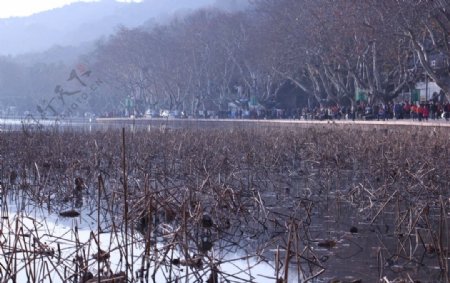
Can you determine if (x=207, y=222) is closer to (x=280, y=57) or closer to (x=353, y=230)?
(x=353, y=230)

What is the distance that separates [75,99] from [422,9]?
9300cm

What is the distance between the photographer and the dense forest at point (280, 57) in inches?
1296

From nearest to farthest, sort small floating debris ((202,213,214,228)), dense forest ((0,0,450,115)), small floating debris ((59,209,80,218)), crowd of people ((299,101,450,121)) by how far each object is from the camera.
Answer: small floating debris ((202,213,214,228)), small floating debris ((59,209,80,218)), dense forest ((0,0,450,115)), crowd of people ((299,101,450,121))

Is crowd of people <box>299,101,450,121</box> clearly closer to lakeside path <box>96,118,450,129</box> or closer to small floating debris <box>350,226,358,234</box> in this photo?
lakeside path <box>96,118,450,129</box>

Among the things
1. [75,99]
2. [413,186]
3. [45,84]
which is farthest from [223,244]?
[45,84]

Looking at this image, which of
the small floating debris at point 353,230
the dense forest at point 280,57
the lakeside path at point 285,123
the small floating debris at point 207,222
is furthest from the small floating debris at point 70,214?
the dense forest at point 280,57

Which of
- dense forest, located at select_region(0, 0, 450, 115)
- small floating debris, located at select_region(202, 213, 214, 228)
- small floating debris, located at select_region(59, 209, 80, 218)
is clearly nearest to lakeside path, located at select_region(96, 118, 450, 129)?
dense forest, located at select_region(0, 0, 450, 115)

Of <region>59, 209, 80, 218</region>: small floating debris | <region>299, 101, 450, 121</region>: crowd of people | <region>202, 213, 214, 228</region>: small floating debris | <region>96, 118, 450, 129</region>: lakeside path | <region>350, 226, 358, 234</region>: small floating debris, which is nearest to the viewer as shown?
<region>202, 213, 214, 228</region>: small floating debris

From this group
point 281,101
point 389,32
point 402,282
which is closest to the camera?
point 402,282

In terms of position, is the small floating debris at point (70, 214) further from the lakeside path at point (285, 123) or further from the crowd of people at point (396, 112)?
the crowd of people at point (396, 112)

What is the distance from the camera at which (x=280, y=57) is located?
162 feet

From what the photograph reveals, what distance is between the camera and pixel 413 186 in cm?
970

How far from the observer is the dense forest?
1296 inches

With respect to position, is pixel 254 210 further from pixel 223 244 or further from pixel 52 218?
pixel 52 218
